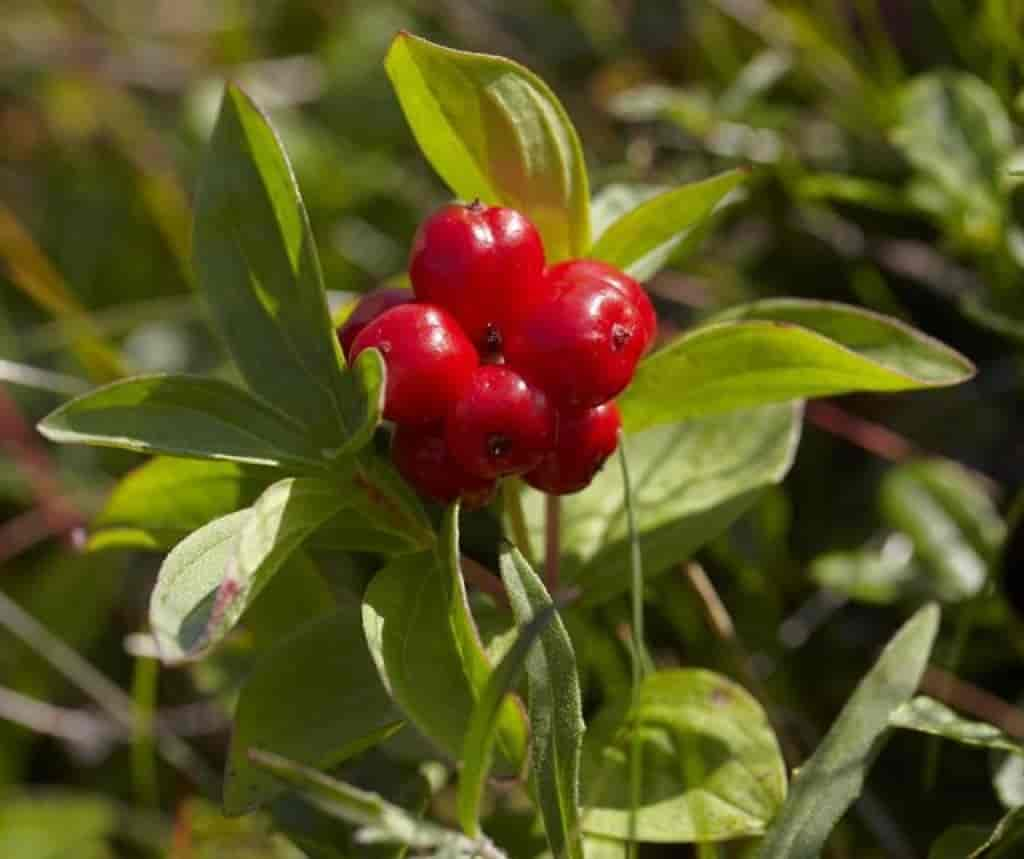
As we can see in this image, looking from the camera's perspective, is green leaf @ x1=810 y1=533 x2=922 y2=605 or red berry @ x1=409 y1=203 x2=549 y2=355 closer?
red berry @ x1=409 y1=203 x2=549 y2=355

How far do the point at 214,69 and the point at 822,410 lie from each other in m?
2.47

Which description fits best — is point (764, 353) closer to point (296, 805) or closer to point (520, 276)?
point (520, 276)

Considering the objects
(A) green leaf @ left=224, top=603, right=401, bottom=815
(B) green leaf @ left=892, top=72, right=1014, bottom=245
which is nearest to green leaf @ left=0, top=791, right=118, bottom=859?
(A) green leaf @ left=224, top=603, right=401, bottom=815

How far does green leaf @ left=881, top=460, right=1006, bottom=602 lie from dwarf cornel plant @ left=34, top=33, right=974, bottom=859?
18.5 inches

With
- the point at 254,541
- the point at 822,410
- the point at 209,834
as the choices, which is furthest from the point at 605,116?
the point at 254,541

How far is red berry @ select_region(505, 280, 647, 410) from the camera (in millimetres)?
1757

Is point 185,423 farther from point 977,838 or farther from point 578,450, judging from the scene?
point 977,838

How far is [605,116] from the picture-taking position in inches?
149

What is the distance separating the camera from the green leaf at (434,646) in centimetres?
170

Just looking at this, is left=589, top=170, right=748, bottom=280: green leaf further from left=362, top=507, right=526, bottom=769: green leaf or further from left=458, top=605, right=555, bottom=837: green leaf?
left=458, top=605, right=555, bottom=837: green leaf

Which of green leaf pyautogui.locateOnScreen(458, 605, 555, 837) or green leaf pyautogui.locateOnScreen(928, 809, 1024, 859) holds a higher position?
green leaf pyautogui.locateOnScreen(458, 605, 555, 837)

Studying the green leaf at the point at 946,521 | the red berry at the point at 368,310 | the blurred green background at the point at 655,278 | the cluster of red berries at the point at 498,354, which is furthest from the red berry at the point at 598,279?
the green leaf at the point at 946,521

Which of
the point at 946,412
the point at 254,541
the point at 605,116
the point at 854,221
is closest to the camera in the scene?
the point at 254,541

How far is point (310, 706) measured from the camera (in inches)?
75.7
